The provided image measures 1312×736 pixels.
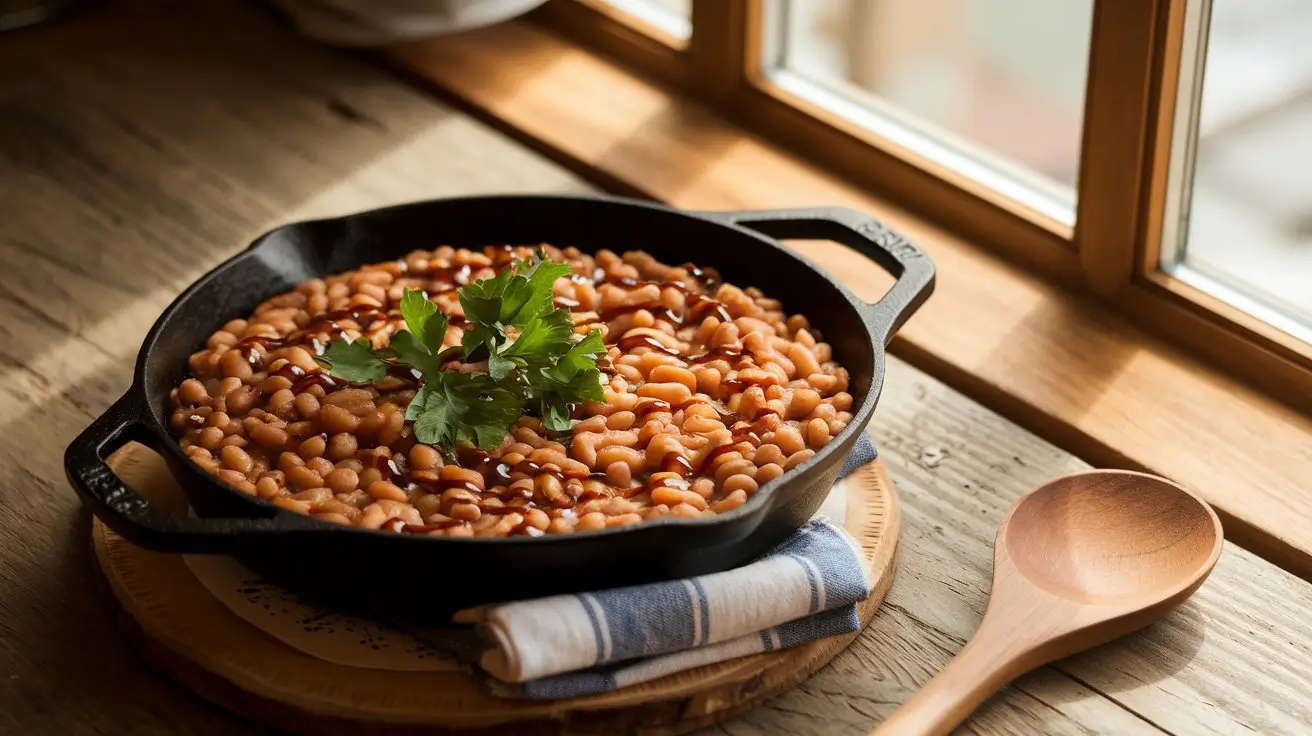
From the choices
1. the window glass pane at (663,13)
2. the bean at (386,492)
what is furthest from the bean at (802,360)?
the window glass pane at (663,13)

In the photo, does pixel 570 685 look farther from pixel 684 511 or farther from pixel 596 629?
pixel 684 511

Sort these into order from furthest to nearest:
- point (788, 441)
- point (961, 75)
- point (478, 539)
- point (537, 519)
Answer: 1. point (961, 75)
2. point (788, 441)
3. point (537, 519)
4. point (478, 539)

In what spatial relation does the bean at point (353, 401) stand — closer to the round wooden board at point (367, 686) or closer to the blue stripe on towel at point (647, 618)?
the round wooden board at point (367, 686)

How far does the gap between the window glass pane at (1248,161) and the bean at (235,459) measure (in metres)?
1.10

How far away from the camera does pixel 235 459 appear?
4.65ft

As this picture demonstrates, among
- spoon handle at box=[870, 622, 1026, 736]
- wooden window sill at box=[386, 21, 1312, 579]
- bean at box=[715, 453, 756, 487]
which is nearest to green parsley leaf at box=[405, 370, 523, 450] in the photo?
bean at box=[715, 453, 756, 487]

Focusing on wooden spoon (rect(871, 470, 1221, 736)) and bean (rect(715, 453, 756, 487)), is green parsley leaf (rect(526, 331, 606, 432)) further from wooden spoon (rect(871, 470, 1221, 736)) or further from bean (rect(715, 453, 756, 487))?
wooden spoon (rect(871, 470, 1221, 736))

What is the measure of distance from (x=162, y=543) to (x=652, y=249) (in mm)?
711

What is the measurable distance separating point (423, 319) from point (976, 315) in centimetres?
78

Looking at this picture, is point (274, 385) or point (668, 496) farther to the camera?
point (274, 385)

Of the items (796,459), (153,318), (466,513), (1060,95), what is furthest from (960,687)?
(153,318)

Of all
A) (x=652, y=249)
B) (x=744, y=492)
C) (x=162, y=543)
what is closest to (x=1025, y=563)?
(x=744, y=492)

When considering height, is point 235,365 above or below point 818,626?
above

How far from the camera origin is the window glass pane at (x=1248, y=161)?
1.67 m
